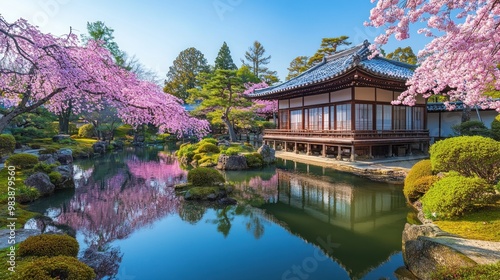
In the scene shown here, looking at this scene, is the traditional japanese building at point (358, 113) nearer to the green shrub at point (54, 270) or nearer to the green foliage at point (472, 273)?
the green foliage at point (472, 273)

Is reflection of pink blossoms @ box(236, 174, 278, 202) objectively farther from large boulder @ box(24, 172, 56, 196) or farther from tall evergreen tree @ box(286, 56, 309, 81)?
tall evergreen tree @ box(286, 56, 309, 81)

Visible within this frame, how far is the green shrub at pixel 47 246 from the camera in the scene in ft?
14.1

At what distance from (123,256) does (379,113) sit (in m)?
16.2

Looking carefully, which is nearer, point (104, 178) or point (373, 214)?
point (373, 214)

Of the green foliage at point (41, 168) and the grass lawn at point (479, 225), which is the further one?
the green foliage at point (41, 168)

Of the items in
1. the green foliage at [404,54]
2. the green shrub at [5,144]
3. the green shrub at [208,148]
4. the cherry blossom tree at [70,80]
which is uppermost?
the green foliage at [404,54]

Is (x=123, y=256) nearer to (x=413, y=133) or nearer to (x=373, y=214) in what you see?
(x=373, y=214)

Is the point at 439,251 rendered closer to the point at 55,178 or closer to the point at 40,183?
the point at 40,183

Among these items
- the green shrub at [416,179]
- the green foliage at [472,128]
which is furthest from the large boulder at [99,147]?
the green foliage at [472,128]

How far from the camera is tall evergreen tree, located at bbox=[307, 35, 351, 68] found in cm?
3703

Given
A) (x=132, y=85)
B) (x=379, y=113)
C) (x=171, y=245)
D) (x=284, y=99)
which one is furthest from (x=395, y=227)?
(x=284, y=99)

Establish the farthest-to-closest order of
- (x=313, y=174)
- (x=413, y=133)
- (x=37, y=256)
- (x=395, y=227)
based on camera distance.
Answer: (x=413, y=133), (x=313, y=174), (x=395, y=227), (x=37, y=256)

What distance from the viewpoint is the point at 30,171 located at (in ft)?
37.5

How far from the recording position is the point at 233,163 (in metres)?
15.3
